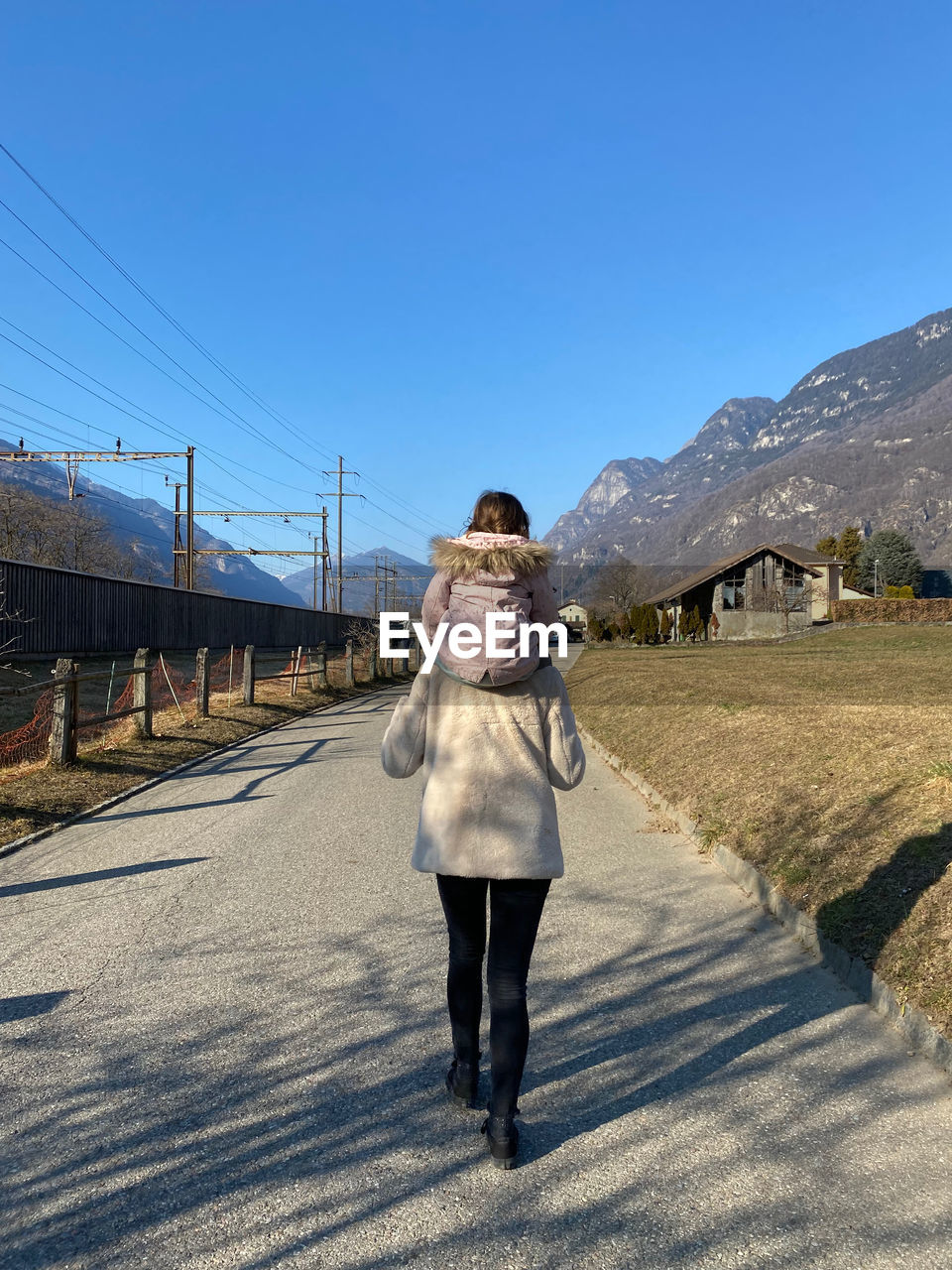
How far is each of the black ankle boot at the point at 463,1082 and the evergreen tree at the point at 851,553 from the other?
102957 mm

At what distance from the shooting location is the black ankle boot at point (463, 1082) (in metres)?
3.25

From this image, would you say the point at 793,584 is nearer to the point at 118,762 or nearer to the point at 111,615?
the point at 111,615

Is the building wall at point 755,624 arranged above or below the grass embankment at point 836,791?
above

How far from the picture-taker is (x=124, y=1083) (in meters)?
3.46

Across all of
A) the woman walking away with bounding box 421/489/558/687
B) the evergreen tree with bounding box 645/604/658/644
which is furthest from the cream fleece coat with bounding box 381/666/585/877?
the evergreen tree with bounding box 645/604/658/644

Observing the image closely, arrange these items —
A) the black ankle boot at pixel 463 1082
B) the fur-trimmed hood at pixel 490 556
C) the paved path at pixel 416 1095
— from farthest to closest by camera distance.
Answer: the black ankle boot at pixel 463 1082, the fur-trimmed hood at pixel 490 556, the paved path at pixel 416 1095

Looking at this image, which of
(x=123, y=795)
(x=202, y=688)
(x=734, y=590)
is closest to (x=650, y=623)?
(x=734, y=590)

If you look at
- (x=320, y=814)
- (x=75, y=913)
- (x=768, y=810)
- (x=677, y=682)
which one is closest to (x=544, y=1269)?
(x=75, y=913)

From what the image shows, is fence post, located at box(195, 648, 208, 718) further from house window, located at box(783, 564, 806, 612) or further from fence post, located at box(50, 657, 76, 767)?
house window, located at box(783, 564, 806, 612)

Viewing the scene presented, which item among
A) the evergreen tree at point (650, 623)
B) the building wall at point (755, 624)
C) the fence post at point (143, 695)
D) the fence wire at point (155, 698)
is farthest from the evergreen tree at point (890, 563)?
the fence post at point (143, 695)

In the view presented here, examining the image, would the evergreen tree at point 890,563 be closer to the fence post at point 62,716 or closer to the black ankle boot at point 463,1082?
the fence post at point 62,716

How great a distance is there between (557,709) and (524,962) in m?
0.83

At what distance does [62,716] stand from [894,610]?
53161 mm

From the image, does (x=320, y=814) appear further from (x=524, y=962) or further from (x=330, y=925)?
(x=524, y=962)
